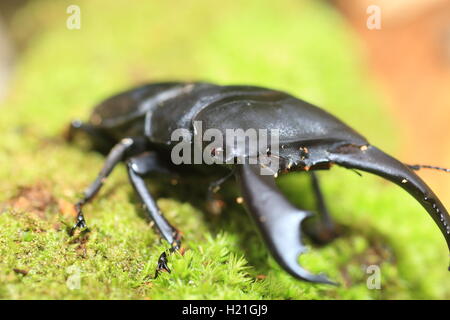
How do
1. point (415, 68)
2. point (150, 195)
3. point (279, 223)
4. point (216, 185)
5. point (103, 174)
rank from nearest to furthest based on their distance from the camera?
point (279, 223) → point (216, 185) → point (150, 195) → point (103, 174) → point (415, 68)

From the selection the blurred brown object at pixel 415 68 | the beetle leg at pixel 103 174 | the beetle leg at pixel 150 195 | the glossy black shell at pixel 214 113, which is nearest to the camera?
the glossy black shell at pixel 214 113

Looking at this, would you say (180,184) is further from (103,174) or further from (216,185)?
(216,185)

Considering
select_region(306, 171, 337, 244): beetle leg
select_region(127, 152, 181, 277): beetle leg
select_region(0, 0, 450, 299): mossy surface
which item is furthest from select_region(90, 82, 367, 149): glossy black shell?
select_region(306, 171, 337, 244): beetle leg

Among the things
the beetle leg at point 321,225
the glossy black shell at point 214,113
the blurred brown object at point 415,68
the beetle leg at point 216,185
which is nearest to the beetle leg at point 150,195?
the glossy black shell at point 214,113

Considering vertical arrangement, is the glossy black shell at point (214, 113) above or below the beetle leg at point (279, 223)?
above

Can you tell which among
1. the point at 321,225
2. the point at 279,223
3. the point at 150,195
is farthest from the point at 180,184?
the point at 279,223

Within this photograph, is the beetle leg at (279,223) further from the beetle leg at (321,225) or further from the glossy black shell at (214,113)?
the beetle leg at (321,225)

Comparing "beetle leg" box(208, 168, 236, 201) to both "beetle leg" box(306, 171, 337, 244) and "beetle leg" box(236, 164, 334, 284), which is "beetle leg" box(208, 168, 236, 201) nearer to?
"beetle leg" box(236, 164, 334, 284)
